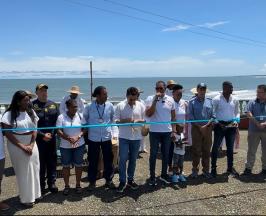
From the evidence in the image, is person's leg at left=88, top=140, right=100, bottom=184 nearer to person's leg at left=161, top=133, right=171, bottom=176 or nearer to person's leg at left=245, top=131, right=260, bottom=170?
person's leg at left=161, top=133, right=171, bottom=176

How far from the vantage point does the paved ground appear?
5.18 meters

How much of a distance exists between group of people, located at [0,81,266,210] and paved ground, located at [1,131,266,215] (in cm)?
19

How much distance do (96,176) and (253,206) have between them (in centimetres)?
256

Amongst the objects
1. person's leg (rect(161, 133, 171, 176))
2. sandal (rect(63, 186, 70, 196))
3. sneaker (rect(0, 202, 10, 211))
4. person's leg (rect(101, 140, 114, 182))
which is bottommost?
sneaker (rect(0, 202, 10, 211))

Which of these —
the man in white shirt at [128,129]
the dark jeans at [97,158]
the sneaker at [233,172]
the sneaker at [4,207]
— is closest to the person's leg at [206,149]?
the sneaker at [233,172]

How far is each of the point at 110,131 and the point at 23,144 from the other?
1419 millimetres

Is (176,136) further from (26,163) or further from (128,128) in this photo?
(26,163)

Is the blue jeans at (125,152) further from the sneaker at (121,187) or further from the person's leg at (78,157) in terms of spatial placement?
the person's leg at (78,157)

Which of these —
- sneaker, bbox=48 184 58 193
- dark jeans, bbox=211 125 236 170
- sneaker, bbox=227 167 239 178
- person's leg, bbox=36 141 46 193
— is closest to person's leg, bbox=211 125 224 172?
dark jeans, bbox=211 125 236 170

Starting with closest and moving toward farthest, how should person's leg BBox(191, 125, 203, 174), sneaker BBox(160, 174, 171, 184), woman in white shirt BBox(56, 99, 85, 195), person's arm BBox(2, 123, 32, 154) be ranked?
person's arm BBox(2, 123, 32, 154) → woman in white shirt BBox(56, 99, 85, 195) → sneaker BBox(160, 174, 171, 184) → person's leg BBox(191, 125, 203, 174)

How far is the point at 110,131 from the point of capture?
6.03 metres

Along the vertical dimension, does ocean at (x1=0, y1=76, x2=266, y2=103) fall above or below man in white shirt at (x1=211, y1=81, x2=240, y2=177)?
below

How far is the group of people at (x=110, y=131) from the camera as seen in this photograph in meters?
5.26

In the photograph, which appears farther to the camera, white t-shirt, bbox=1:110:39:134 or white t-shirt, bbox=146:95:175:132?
Answer: white t-shirt, bbox=146:95:175:132
